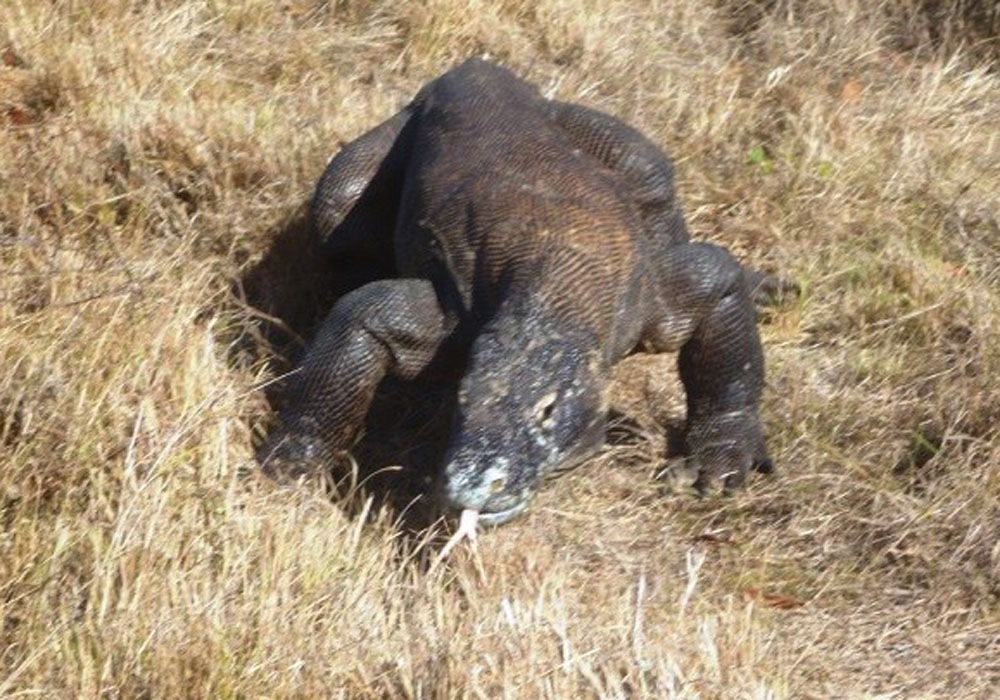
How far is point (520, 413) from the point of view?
4602 millimetres

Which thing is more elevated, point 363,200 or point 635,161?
point 635,161

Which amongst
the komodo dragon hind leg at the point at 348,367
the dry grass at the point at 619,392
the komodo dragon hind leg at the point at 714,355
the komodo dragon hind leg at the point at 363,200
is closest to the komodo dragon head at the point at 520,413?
the dry grass at the point at 619,392

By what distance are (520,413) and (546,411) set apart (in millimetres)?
94

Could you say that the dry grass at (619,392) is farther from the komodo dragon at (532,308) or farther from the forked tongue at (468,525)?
the komodo dragon at (532,308)

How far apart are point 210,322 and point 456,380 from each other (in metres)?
0.78

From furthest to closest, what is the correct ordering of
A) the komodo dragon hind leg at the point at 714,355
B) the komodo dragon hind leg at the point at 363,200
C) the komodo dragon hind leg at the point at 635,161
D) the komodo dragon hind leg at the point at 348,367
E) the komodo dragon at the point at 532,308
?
the komodo dragon hind leg at the point at 363,200, the komodo dragon hind leg at the point at 635,161, the komodo dragon hind leg at the point at 714,355, the komodo dragon hind leg at the point at 348,367, the komodo dragon at the point at 532,308

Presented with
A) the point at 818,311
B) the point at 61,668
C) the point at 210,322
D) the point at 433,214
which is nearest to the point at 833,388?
the point at 818,311

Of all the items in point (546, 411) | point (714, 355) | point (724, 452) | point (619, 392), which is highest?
point (546, 411)

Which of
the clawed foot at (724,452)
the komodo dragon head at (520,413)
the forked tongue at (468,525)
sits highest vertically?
the komodo dragon head at (520,413)

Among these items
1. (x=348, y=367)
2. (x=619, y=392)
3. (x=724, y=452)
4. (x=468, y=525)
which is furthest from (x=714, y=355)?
(x=468, y=525)

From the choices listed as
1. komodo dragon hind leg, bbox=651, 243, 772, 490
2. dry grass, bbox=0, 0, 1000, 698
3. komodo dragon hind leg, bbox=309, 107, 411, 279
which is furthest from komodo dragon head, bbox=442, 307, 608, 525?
komodo dragon hind leg, bbox=309, 107, 411, 279

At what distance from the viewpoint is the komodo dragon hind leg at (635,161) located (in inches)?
229

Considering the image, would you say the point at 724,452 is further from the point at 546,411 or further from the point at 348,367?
the point at 348,367

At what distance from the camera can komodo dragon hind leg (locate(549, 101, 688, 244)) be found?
5824mm
